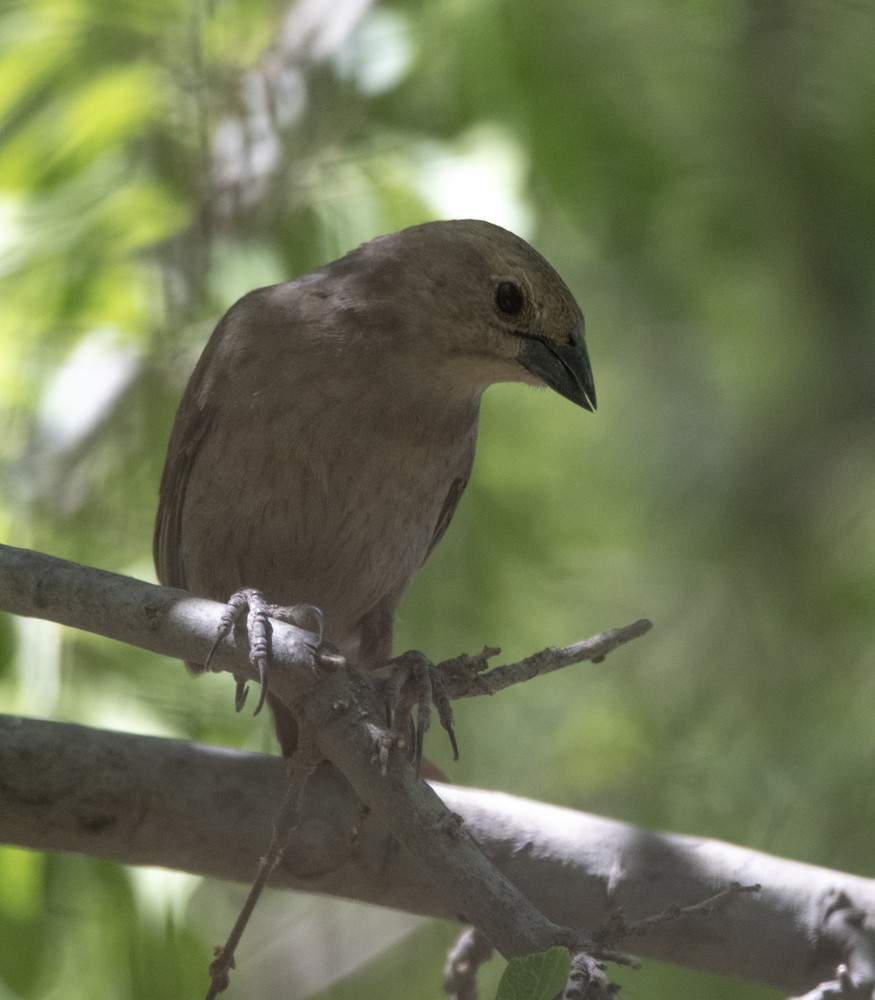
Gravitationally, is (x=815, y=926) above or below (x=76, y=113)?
below

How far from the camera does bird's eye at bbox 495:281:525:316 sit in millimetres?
3371

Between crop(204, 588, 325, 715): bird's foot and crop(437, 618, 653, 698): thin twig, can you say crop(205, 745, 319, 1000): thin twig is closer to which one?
crop(204, 588, 325, 715): bird's foot

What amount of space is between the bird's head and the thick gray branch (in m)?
0.98

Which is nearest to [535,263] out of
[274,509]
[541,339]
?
[541,339]

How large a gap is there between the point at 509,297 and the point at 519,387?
170 cm

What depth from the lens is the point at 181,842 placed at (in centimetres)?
303

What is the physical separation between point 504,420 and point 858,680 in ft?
4.65

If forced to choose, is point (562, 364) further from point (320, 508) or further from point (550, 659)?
point (550, 659)

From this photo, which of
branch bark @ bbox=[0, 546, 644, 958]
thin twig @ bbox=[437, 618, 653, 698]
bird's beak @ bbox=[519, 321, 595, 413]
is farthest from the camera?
bird's beak @ bbox=[519, 321, 595, 413]

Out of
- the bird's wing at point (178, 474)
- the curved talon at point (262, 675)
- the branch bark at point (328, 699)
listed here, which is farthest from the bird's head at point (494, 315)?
the curved talon at point (262, 675)

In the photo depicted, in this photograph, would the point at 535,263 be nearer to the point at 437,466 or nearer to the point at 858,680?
the point at 437,466

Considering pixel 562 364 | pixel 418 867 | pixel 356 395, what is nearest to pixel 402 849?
pixel 418 867

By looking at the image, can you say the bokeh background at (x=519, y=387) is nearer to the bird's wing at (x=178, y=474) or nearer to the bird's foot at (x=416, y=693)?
the bird's wing at (x=178, y=474)

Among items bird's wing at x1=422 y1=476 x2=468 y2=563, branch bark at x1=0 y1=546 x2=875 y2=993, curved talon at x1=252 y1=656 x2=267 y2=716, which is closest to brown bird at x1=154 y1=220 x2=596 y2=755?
bird's wing at x1=422 y1=476 x2=468 y2=563
